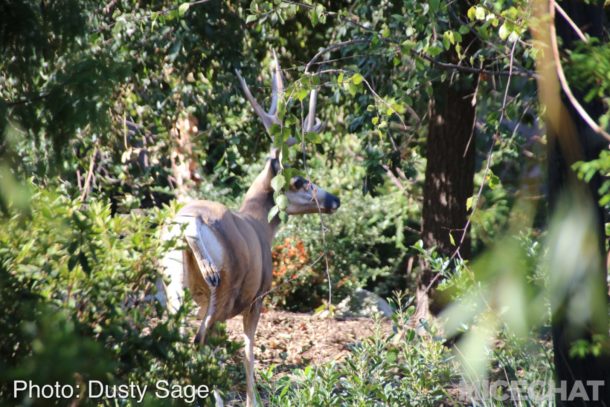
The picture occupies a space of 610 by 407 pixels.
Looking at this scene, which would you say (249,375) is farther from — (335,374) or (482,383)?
(482,383)

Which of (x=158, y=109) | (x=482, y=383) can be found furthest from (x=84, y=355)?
(x=158, y=109)

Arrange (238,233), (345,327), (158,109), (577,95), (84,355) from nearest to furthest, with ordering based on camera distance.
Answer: (84,355)
(577,95)
(238,233)
(158,109)
(345,327)

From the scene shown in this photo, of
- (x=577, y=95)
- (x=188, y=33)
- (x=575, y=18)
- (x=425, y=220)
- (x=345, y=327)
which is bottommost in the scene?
(x=345, y=327)

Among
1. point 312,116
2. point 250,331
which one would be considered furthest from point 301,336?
point 312,116

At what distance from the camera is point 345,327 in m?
9.69

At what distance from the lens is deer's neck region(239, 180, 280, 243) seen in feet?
25.1

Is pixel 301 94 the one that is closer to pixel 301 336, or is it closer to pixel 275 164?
pixel 275 164

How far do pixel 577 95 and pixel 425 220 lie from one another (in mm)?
4414
